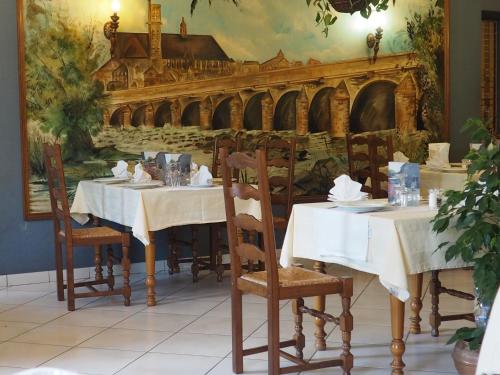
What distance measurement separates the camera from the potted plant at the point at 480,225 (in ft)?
10.6

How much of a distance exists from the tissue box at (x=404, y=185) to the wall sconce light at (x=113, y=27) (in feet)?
10.3

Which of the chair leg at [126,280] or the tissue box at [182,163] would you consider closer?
the chair leg at [126,280]

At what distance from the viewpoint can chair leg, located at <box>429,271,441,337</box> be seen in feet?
14.4

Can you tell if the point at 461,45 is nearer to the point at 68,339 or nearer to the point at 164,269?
the point at 164,269

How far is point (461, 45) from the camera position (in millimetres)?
7836

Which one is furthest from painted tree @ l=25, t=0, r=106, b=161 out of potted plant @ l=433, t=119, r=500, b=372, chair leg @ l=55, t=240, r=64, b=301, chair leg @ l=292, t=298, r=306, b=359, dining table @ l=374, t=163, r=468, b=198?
potted plant @ l=433, t=119, r=500, b=372

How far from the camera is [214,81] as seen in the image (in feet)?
22.1

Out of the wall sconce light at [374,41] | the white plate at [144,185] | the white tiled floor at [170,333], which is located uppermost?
the wall sconce light at [374,41]

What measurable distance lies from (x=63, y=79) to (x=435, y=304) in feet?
11.2

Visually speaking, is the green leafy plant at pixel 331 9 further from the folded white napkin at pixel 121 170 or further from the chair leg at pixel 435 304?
the chair leg at pixel 435 304

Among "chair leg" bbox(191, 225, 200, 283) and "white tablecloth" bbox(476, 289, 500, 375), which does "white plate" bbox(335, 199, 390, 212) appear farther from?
"chair leg" bbox(191, 225, 200, 283)

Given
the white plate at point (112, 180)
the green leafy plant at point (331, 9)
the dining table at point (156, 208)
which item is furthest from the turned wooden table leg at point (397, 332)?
the green leafy plant at point (331, 9)

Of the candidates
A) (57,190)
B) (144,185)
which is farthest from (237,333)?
(57,190)
